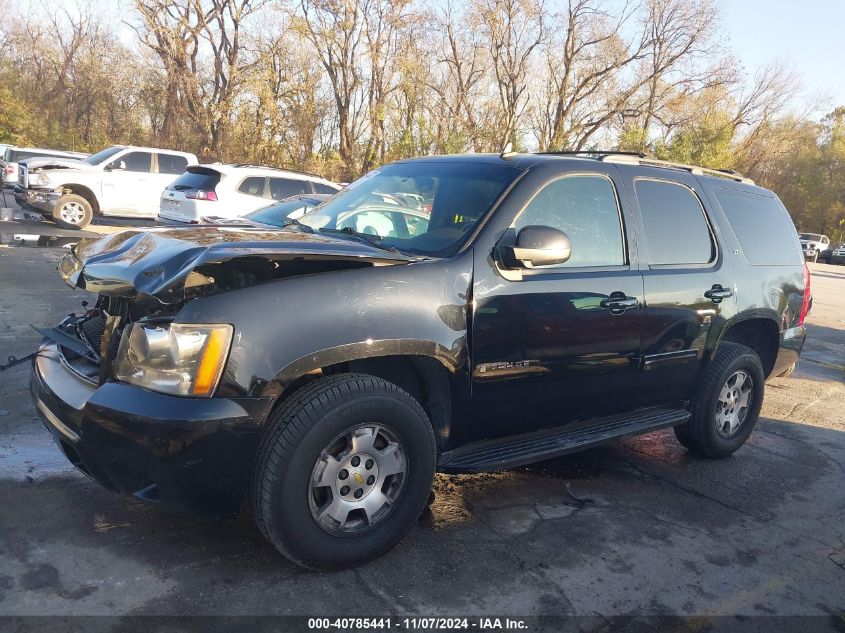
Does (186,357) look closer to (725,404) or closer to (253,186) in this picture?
(725,404)

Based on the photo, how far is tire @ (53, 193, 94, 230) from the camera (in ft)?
48.9

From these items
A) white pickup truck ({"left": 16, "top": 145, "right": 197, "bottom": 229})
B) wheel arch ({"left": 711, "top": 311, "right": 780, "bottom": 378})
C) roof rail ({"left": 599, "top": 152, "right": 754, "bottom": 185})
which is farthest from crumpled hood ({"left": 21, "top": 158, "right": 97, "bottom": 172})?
wheel arch ({"left": 711, "top": 311, "right": 780, "bottom": 378})

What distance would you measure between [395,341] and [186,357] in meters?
0.84

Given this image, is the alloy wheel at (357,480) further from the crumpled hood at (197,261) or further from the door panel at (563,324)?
the crumpled hood at (197,261)

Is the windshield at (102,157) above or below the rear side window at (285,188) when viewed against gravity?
above

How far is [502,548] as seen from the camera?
10.5ft

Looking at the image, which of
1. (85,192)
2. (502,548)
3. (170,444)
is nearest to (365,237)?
(170,444)

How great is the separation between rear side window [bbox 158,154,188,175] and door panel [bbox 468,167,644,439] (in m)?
15.1

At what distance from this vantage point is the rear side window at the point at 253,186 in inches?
517

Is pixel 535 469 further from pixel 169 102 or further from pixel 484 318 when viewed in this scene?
pixel 169 102

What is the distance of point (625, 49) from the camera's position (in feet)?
104

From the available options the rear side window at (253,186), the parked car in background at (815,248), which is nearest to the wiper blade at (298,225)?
the rear side window at (253,186)

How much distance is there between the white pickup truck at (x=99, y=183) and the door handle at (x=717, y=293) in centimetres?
1459

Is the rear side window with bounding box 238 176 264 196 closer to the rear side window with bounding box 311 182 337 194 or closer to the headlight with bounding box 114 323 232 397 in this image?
the rear side window with bounding box 311 182 337 194
